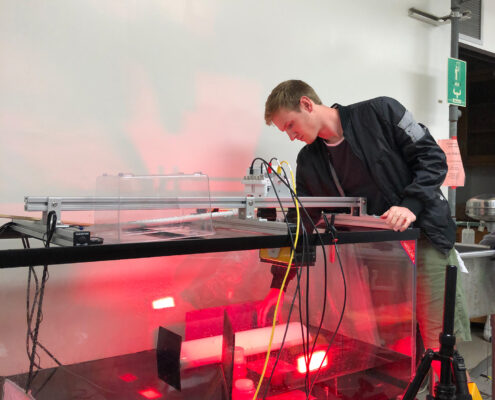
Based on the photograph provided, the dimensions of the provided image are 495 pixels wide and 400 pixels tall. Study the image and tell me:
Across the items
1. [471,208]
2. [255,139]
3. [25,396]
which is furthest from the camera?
[471,208]

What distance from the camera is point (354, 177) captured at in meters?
1.60

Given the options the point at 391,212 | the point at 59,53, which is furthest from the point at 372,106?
the point at 59,53

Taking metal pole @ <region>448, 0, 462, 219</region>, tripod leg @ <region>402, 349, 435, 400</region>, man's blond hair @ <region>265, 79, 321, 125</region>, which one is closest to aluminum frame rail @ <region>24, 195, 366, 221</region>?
man's blond hair @ <region>265, 79, 321, 125</region>

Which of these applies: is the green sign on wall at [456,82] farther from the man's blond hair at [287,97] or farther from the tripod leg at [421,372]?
the tripod leg at [421,372]

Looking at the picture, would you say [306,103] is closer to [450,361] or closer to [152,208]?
[152,208]

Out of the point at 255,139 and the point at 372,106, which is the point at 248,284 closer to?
the point at 372,106

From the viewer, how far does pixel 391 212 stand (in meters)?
1.27

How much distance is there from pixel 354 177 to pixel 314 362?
651 mm

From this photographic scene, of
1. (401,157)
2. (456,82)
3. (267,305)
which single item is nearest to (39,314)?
(267,305)

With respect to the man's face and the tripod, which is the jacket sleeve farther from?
the tripod

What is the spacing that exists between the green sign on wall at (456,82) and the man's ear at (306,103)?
141 cm

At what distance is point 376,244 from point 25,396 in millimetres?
885

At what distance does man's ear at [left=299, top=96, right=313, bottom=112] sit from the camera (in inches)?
60.6

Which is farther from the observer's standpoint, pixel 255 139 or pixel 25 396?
pixel 255 139
